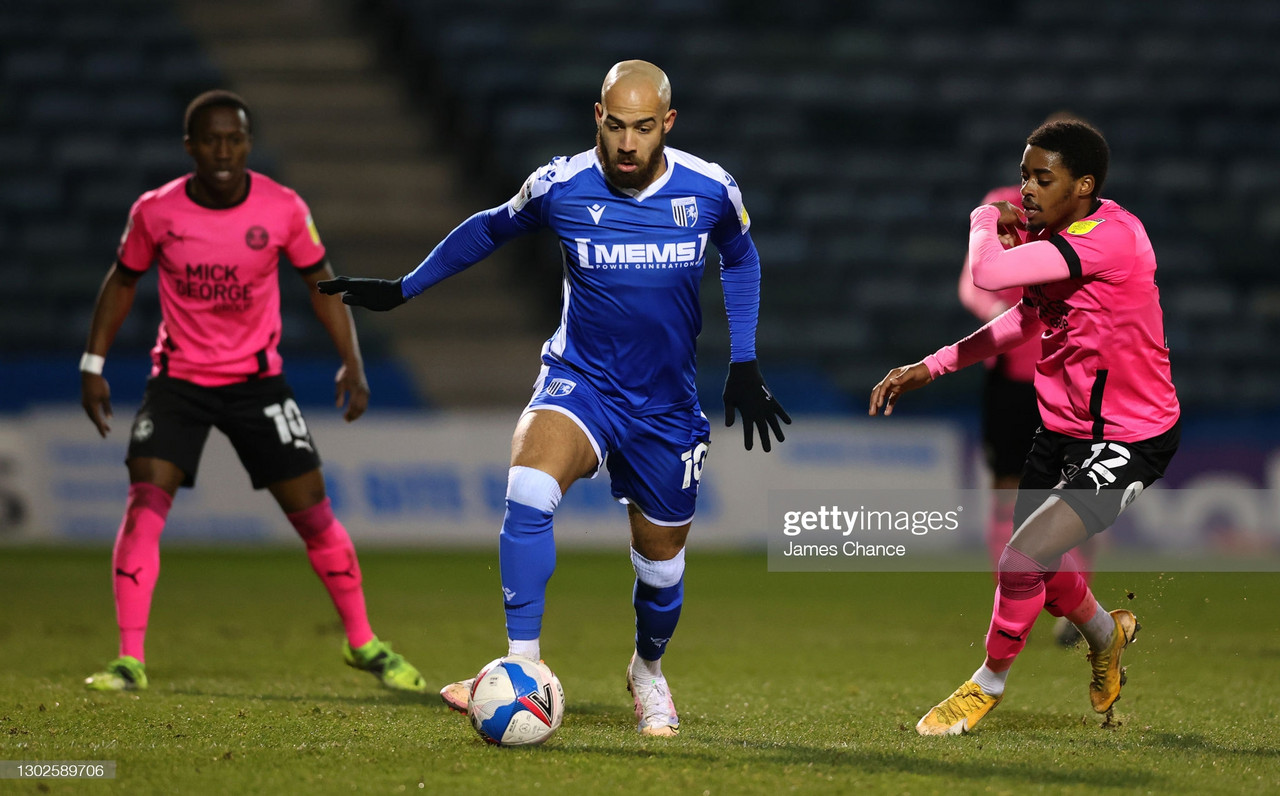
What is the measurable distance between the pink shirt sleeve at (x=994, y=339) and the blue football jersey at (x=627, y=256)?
0.88m

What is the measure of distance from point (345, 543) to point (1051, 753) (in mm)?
3001

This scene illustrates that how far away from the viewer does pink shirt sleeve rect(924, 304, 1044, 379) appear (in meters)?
4.89

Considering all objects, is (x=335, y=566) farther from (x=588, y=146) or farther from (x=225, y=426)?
(x=588, y=146)

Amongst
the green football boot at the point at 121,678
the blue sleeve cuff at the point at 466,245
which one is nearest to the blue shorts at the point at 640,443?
the blue sleeve cuff at the point at 466,245

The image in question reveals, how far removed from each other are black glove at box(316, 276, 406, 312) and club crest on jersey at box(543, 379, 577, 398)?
0.58 m

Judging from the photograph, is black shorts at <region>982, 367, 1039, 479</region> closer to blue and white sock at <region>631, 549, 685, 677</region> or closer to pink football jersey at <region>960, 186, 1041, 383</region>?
pink football jersey at <region>960, 186, 1041, 383</region>

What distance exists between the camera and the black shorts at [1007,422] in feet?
23.6

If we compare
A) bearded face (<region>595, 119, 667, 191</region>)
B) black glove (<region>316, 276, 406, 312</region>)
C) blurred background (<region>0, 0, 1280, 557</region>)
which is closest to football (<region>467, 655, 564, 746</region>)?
black glove (<region>316, 276, 406, 312</region>)

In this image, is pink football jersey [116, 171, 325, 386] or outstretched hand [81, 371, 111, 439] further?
outstretched hand [81, 371, 111, 439]

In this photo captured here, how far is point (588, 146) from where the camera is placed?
1465 cm

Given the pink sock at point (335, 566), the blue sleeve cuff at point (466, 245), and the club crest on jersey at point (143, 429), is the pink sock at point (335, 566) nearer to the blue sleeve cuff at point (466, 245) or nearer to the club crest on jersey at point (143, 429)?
the club crest on jersey at point (143, 429)

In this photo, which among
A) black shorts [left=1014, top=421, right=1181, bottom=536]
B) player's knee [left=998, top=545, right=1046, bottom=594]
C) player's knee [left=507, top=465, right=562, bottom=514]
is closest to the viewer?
player's knee [left=507, top=465, right=562, bottom=514]

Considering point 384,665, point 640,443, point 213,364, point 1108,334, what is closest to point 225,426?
point 213,364

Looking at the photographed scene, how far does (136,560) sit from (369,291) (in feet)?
5.89
